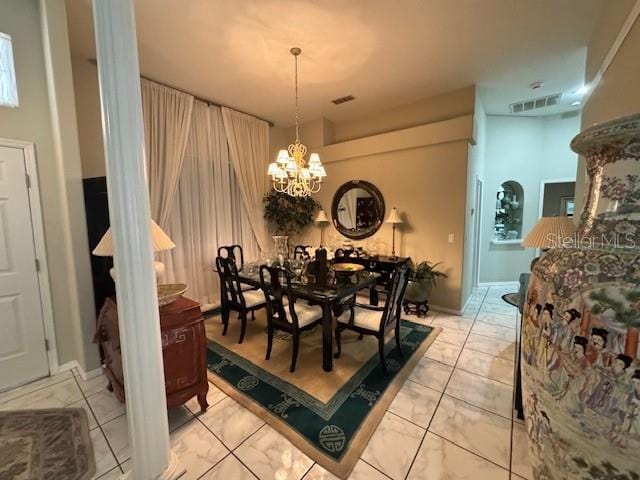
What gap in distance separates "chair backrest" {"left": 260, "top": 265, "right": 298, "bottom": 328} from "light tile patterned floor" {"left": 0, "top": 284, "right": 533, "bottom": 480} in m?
0.76

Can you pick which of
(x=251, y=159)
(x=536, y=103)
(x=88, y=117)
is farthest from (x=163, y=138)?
(x=536, y=103)

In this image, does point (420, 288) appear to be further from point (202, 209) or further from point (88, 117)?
point (88, 117)

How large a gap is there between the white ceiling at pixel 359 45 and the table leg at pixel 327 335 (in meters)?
2.59

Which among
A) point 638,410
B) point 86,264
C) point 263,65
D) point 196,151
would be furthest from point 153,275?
point 196,151

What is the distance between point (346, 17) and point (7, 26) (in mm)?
2738

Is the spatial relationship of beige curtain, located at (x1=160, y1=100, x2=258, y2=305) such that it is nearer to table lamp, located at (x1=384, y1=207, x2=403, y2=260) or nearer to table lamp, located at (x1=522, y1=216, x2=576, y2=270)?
table lamp, located at (x1=384, y1=207, x2=403, y2=260)

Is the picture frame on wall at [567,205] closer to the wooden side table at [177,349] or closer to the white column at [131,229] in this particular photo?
the wooden side table at [177,349]

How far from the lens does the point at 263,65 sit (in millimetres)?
3051

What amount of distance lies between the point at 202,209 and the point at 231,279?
1630 mm

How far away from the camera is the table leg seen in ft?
7.66

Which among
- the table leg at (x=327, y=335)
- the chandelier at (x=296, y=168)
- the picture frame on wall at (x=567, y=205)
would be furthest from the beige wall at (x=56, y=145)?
the picture frame on wall at (x=567, y=205)

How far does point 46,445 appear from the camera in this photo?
170 cm

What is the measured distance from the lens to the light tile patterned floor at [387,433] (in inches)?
60.2

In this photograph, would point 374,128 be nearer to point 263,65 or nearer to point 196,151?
point 263,65
